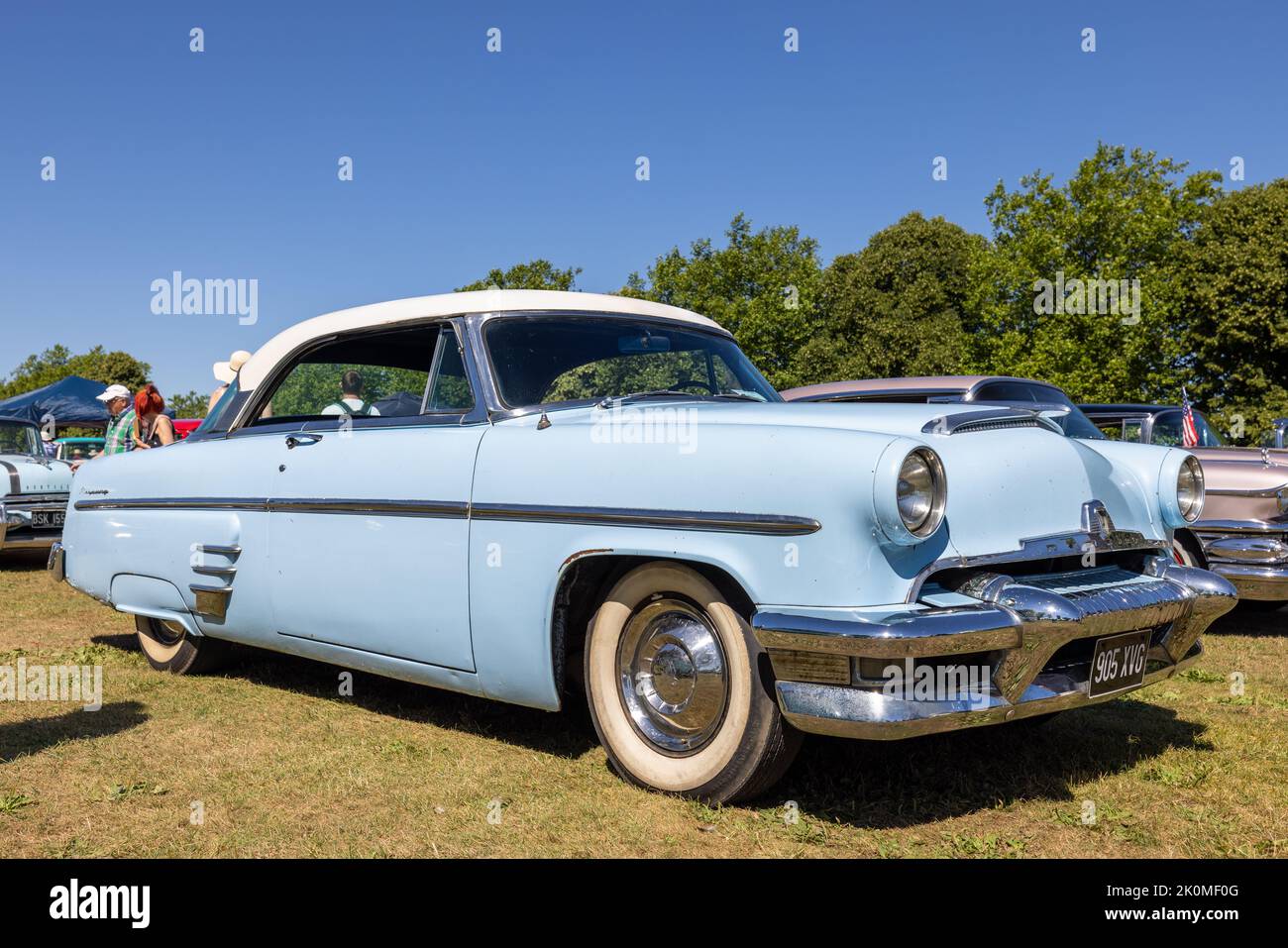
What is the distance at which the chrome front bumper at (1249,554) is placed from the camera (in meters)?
6.89

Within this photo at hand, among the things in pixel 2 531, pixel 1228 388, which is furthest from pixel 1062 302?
pixel 2 531

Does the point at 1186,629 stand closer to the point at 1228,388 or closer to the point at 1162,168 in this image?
the point at 1228,388

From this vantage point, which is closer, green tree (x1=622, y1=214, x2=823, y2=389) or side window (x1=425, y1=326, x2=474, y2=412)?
side window (x1=425, y1=326, x2=474, y2=412)

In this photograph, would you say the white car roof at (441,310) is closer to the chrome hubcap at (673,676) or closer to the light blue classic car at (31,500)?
the chrome hubcap at (673,676)

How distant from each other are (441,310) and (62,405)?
2058cm

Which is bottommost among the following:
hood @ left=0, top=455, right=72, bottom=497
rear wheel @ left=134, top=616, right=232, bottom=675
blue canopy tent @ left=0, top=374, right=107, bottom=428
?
rear wheel @ left=134, top=616, right=232, bottom=675

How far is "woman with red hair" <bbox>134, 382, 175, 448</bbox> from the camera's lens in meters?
8.62

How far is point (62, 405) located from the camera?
845 inches

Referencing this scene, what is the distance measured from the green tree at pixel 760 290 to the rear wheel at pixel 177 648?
27.3 m

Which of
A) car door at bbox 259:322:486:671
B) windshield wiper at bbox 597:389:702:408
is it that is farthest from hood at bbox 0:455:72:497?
windshield wiper at bbox 597:389:702:408

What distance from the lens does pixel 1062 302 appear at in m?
27.5

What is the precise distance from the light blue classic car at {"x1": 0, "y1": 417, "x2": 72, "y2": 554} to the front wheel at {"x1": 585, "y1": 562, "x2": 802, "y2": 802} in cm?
830

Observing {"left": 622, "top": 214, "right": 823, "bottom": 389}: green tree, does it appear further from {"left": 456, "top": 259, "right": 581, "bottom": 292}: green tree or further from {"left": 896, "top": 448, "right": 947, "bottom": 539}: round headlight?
{"left": 896, "top": 448, "right": 947, "bottom": 539}: round headlight

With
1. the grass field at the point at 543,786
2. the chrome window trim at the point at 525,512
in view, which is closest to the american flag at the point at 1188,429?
the grass field at the point at 543,786
